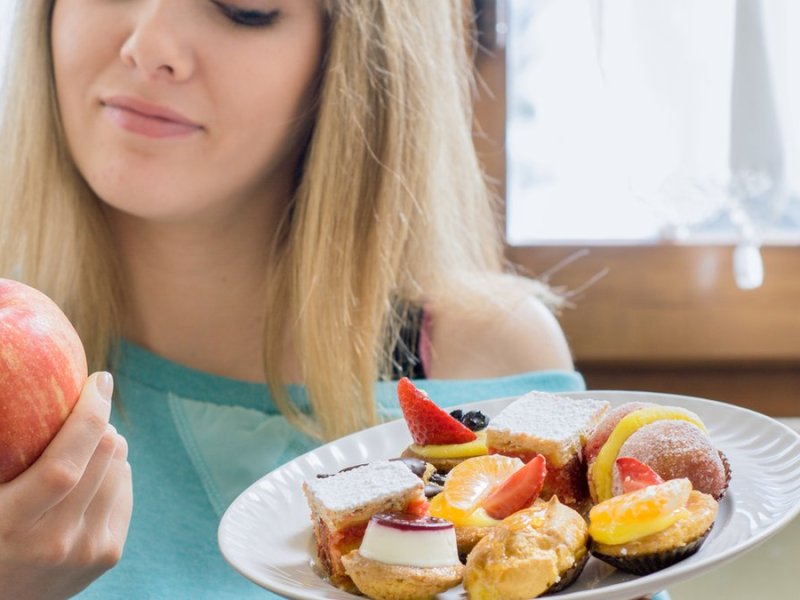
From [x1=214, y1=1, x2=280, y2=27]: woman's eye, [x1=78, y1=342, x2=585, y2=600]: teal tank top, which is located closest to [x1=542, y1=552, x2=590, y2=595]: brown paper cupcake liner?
[x1=78, y1=342, x2=585, y2=600]: teal tank top

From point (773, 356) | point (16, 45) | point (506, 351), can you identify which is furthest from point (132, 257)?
point (773, 356)

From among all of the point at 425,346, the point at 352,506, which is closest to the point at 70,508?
the point at 352,506

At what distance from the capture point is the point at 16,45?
1.15m

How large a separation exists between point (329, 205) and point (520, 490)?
62cm

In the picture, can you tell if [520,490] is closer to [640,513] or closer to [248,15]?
[640,513]

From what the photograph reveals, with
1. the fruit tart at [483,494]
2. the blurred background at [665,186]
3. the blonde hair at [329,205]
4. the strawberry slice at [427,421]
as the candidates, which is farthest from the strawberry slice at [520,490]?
the blurred background at [665,186]

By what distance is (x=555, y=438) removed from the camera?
691 mm

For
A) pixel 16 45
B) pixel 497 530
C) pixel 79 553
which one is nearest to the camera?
pixel 497 530

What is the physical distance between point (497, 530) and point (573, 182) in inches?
42.4

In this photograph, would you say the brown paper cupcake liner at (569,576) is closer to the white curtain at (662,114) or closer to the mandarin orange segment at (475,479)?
the mandarin orange segment at (475,479)

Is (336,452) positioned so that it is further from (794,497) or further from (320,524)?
(794,497)

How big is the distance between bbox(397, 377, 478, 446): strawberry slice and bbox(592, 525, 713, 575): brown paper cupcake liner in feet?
0.62

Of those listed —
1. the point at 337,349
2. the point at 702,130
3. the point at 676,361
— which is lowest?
the point at 676,361

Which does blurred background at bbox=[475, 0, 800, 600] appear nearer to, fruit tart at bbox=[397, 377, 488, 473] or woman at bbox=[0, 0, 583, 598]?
woman at bbox=[0, 0, 583, 598]
